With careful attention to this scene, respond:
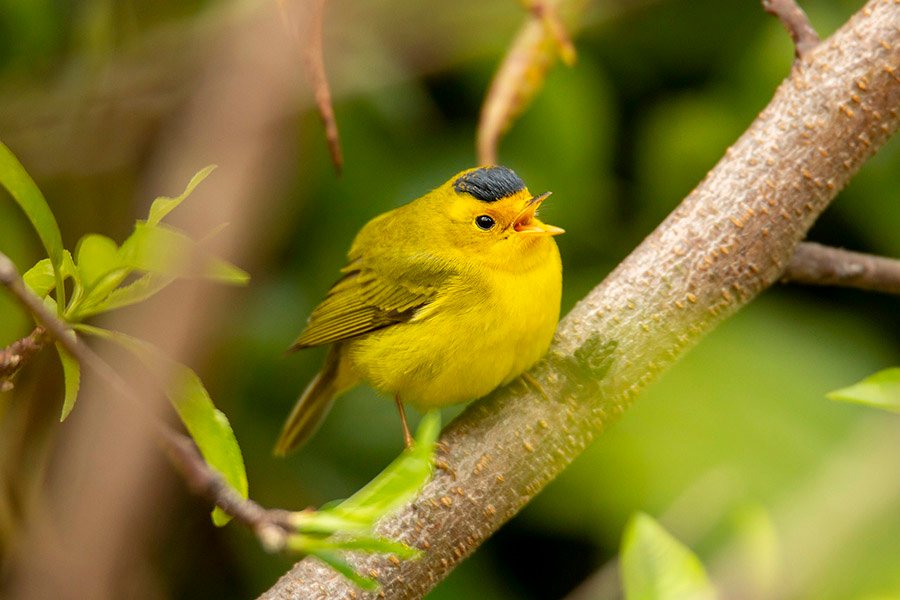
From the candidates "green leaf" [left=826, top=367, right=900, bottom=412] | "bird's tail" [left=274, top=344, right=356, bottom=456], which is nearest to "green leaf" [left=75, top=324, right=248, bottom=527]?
"green leaf" [left=826, top=367, right=900, bottom=412]

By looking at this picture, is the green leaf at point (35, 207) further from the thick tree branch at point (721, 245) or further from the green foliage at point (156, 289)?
the thick tree branch at point (721, 245)

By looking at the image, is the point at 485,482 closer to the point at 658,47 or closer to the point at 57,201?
the point at 57,201

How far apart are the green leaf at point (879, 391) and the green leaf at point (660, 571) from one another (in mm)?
299

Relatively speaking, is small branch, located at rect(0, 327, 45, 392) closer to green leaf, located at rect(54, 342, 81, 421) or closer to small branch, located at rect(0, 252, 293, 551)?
green leaf, located at rect(54, 342, 81, 421)

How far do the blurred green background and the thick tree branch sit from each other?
58cm

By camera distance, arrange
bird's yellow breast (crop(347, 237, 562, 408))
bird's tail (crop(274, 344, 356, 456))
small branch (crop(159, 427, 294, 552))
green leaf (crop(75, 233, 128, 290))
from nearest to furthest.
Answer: small branch (crop(159, 427, 294, 552))
green leaf (crop(75, 233, 128, 290))
bird's yellow breast (crop(347, 237, 562, 408))
bird's tail (crop(274, 344, 356, 456))

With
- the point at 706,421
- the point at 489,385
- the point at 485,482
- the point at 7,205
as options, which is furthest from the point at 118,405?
the point at 706,421

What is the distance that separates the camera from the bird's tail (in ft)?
9.82

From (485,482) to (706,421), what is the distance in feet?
3.22

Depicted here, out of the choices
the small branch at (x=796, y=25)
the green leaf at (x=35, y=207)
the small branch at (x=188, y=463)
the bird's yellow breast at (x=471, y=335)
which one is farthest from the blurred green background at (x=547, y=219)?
the small branch at (x=188, y=463)

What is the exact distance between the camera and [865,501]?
2492mm

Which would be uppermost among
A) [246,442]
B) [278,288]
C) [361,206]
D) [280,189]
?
[280,189]

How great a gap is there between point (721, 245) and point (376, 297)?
1.05 m

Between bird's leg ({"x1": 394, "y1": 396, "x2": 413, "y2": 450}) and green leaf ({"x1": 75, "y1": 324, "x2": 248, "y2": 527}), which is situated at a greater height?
green leaf ({"x1": 75, "y1": 324, "x2": 248, "y2": 527})
